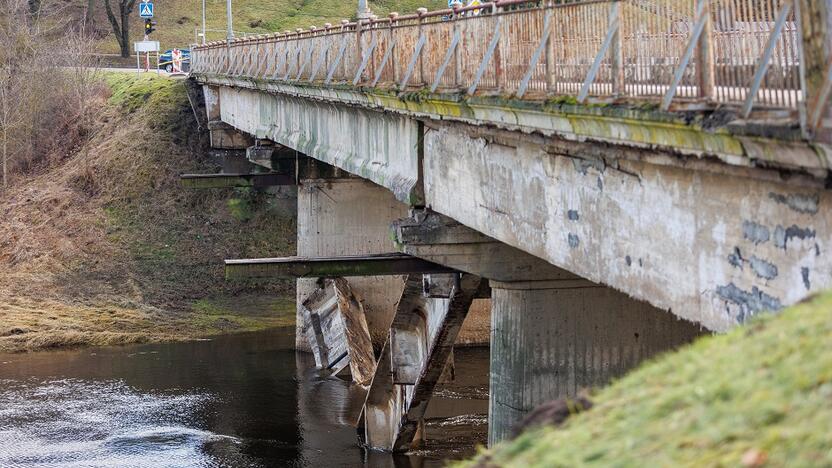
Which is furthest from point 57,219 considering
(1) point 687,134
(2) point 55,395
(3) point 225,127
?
(1) point 687,134

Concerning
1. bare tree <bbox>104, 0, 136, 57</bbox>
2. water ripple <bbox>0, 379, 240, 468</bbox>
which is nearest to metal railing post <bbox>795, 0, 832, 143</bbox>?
water ripple <bbox>0, 379, 240, 468</bbox>

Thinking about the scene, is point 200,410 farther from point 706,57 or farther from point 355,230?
point 706,57

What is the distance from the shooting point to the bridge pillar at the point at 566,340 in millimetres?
17094

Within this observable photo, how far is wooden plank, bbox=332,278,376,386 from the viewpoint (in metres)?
28.8

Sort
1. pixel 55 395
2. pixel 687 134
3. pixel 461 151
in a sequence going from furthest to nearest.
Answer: pixel 55 395
pixel 461 151
pixel 687 134

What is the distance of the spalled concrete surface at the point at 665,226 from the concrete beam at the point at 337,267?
302cm

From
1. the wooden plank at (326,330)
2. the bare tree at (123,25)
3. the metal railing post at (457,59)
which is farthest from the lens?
the bare tree at (123,25)

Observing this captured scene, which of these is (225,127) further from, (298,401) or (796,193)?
(796,193)

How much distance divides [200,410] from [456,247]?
9.54 meters

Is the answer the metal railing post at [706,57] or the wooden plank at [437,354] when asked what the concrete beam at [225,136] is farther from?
the metal railing post at [706,57]

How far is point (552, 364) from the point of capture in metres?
17.1

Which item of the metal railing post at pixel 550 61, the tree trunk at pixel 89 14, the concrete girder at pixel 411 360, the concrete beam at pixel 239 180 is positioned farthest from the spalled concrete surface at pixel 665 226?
the tree trunk at pixel 89 14

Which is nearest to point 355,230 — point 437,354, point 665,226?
point 437,354

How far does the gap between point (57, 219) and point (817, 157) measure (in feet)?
118
